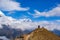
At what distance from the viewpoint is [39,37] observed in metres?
104

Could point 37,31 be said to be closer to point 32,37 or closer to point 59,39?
point 32,37

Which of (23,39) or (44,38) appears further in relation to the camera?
(23,39)

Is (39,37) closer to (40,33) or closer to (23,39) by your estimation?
(40,33)

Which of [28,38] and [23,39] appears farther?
[23,39]

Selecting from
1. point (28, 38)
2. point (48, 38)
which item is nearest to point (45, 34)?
point (48, 38)

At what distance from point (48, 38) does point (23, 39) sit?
17264 millimetres

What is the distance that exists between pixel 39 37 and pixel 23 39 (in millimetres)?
14602

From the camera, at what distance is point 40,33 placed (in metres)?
105

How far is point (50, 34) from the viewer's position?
10912 centimetres

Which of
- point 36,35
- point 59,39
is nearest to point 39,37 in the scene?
point 36,35

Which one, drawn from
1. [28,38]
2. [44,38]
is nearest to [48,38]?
[44,38]

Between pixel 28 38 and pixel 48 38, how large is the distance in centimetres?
1105

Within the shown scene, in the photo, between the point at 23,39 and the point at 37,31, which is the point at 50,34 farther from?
the point at 23,39

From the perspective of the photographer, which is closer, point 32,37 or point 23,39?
point 32,37
